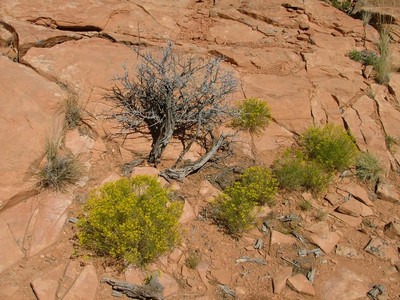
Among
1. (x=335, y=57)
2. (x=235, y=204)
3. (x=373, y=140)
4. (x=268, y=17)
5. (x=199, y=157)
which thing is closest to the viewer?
(x=235, y=204)

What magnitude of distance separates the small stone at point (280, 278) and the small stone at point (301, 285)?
0.04 meters

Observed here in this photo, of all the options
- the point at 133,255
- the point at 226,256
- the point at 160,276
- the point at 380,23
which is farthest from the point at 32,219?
the point at 380,23

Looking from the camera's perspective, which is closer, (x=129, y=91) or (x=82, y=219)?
(x=82, y=219)

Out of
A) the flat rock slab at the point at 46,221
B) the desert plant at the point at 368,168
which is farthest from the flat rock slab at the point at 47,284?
the desert plant at the point at 368,168

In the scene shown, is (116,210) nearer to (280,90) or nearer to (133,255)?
(133,255)

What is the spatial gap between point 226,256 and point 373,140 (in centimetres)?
269

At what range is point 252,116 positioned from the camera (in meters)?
4.75

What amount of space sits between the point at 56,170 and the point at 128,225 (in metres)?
0.97

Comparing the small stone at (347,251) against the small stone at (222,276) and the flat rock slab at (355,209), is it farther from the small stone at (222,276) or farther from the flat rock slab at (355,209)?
the small stone at (222,276)

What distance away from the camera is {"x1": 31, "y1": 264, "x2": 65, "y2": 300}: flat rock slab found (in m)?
3.04

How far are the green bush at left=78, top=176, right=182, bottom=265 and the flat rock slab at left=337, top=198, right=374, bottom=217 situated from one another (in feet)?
5.85

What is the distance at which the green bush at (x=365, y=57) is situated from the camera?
6.25 m

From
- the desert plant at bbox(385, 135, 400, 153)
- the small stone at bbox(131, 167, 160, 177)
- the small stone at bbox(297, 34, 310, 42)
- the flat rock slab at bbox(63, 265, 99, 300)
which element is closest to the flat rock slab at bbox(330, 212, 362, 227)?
the desert plant at bbox(385, 135, 400, 153)

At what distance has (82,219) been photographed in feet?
11.1
